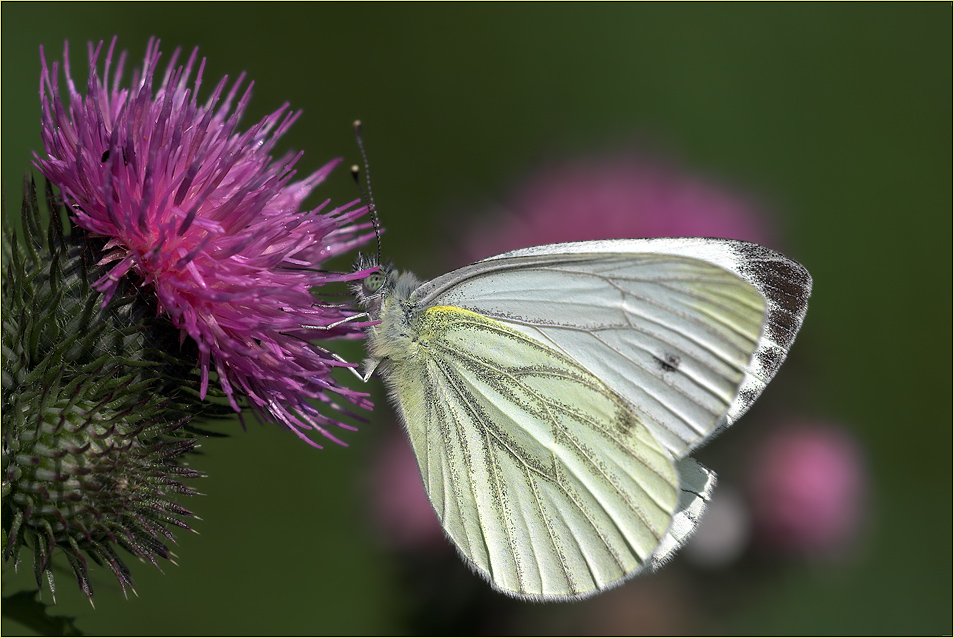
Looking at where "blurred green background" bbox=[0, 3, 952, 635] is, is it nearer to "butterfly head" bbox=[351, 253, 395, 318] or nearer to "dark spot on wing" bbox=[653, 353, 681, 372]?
"butterfly head" bbox=[351, 253, 395, 318]

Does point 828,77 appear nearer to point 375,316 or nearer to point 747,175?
point 747,175

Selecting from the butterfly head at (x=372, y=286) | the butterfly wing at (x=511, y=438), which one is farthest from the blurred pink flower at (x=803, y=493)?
the butterfly head at (x=372, y=286)

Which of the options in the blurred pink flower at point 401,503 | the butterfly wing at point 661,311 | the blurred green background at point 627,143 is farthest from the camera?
the blurred green background at point 627,143

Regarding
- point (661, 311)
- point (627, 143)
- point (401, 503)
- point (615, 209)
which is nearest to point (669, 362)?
point (661, 311)

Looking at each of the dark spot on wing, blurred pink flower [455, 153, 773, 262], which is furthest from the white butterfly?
blurred pink flower [455, 153, 773, 262]

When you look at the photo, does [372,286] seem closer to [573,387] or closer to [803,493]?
[573,387]

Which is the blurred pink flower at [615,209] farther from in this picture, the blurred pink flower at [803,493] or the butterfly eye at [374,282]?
the butterfly eye at [374,282]
